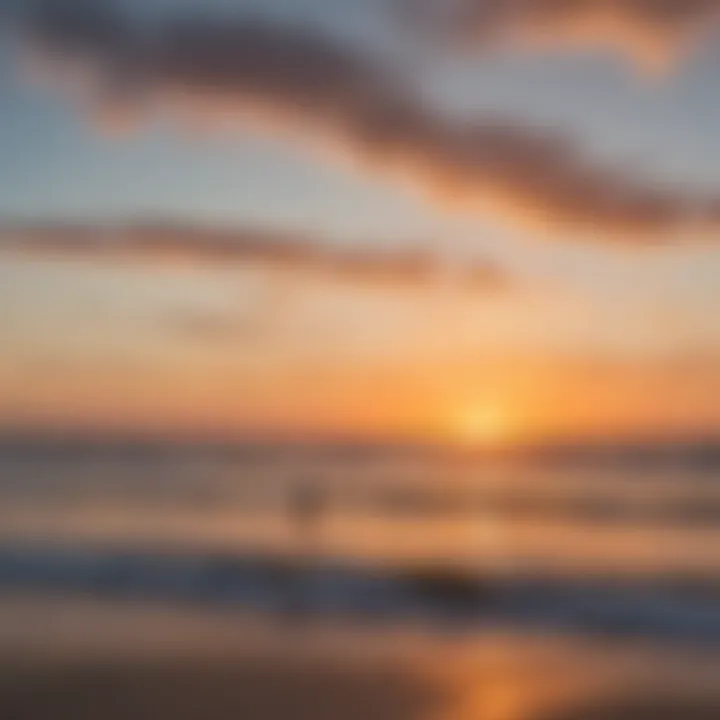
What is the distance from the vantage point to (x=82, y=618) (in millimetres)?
11359

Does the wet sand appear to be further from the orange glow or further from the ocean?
the orange glow

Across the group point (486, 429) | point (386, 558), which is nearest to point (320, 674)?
point (386, 558)

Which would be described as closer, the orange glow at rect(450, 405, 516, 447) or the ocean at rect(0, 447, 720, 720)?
the ocean at rect(0, 447, 720, 720)

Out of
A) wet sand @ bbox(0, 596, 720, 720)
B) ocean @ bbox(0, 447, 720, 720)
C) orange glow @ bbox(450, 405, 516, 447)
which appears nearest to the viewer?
wet sand @ bbox(0, 596, 720, 720)

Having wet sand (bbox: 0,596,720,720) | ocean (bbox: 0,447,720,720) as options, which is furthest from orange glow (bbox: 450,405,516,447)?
wet sand (bbox: 0,596,720,720)

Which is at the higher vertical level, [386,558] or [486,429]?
[486,429]

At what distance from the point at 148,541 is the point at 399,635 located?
7788mm

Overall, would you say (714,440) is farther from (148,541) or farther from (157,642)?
(157,642)

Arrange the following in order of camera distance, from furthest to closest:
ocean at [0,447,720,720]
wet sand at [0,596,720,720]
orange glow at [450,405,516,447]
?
orange glow at [450,405,516,447]
ocean at [0,447,720,720]
wet sand at [0,596,720,720]

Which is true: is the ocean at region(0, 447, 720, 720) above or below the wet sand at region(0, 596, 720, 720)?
above

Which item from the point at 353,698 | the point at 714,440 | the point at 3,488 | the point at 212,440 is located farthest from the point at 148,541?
the point at 212,440

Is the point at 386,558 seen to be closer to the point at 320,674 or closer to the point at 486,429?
the point at 320,674

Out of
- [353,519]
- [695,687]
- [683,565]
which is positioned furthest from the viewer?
[353,519]

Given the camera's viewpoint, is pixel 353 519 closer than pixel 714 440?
Yes
